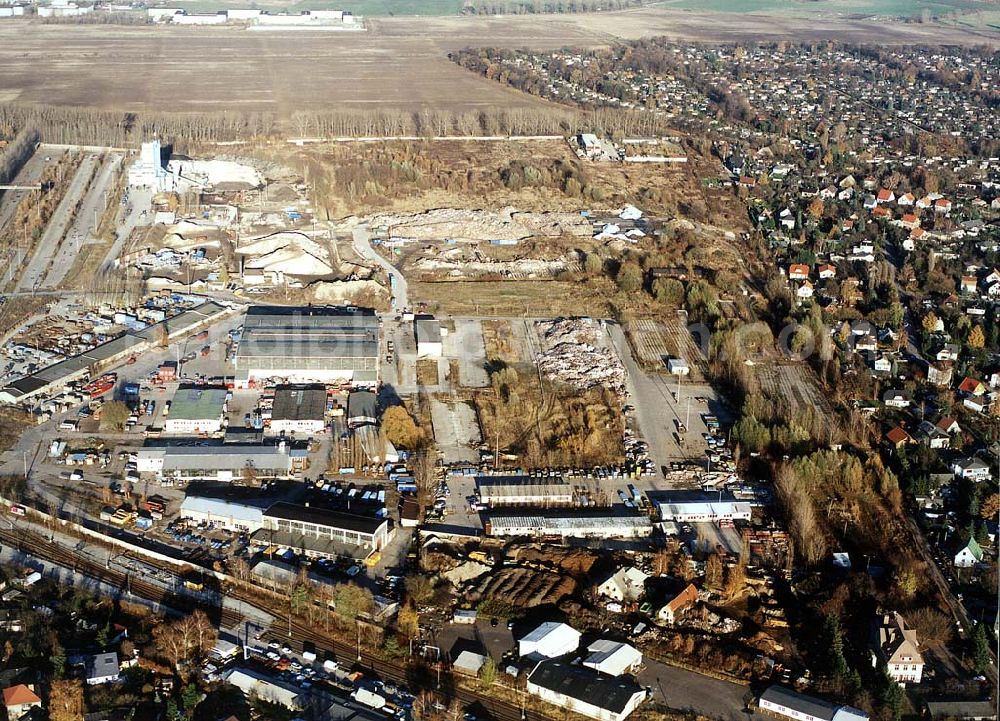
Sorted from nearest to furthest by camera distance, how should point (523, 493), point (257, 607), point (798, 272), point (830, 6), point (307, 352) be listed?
1. point (257, 607)
2. point (523, 493)
3. point (307, 352)
4. point (798, 272)
5. point (830, 6)

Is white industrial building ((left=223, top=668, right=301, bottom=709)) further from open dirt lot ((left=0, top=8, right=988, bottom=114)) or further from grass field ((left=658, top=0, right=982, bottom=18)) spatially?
grass field ((left=658, top=0, right=982, bottom=18))

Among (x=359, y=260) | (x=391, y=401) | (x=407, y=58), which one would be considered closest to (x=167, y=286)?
(x=359, y=260)

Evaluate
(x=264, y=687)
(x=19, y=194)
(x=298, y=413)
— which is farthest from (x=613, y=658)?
(x=19, y=194)

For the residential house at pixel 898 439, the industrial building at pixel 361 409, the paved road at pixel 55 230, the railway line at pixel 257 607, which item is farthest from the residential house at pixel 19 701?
the paved road at pixel 55 230

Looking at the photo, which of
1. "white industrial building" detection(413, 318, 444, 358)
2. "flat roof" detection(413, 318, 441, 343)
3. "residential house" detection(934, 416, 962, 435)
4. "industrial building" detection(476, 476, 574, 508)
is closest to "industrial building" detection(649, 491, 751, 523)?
"industrial building" detection(476, 476, 574, 508)

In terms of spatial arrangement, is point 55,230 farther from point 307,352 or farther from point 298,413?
point 298,413

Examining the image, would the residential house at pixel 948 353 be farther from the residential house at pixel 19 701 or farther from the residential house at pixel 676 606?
the residential house at pixel 19 701

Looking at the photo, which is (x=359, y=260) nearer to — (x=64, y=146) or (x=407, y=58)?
(x=64, y=146)
